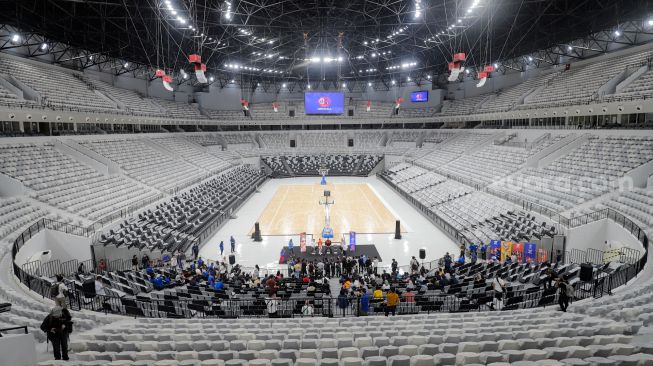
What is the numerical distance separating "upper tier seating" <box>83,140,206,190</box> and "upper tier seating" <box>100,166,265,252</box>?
6.91 feet

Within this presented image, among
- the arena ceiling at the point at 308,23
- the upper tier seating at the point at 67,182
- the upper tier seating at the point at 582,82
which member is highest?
the arena ceiling at the point at 308,23

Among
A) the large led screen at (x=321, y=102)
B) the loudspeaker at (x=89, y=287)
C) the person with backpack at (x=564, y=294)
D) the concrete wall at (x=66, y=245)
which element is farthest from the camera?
the large led screen at (x=321, y=102)

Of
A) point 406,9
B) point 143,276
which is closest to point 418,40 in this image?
point 406,9

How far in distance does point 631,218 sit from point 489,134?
24.9 metres

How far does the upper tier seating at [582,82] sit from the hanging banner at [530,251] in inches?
659

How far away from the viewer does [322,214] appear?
2880 centimetres

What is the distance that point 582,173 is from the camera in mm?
22625

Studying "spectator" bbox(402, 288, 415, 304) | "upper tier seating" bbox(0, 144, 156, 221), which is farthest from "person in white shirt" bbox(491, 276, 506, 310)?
"upper tier seating" bbox(0, 144, 156, 221)

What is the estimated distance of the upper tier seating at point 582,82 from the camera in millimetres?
28562

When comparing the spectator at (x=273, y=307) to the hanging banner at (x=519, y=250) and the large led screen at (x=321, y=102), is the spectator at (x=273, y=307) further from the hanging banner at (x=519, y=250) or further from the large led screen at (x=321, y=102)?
the large led screen at (x=321, y=102)

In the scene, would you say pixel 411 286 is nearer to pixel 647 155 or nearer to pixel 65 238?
pixel 65 238

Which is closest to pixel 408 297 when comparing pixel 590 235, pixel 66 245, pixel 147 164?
pixel 590 235

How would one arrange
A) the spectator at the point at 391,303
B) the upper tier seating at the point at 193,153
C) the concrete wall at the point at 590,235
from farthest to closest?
the upper tier seating at the point at 193,153 < the concrete wall at the point at 590,235 < the spectator at the point at 391,303

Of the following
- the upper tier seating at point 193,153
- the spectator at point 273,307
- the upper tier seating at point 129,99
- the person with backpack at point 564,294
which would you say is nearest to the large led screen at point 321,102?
the upper tier seating at point 193,153
